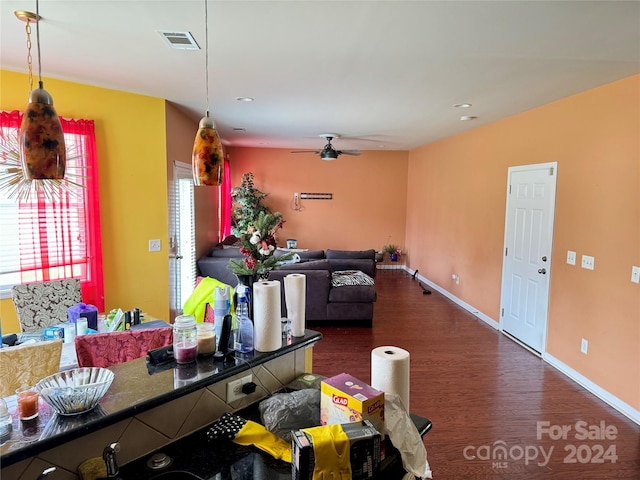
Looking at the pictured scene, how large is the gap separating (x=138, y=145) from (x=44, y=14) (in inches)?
72.8

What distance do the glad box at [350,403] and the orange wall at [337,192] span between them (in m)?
7.74

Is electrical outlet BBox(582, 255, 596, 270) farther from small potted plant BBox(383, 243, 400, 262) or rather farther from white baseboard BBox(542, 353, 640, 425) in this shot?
small potted plant BBox(383, 243, 400, 262)

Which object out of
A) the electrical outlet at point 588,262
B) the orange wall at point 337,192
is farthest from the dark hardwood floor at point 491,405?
the orange wall at point 337,192

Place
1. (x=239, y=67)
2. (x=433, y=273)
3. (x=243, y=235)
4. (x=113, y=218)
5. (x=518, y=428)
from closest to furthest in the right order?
1. (x=243, y=235)
2. (x=518, y=428)
3. (x=239, y=67)
4. (x=113, y=218)
5. (x=433, y=273)

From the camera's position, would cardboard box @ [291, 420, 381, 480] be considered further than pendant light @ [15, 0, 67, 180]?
No

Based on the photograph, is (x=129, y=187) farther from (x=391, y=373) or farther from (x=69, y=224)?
(x=391, y=373)

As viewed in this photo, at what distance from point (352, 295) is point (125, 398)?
13.6ft

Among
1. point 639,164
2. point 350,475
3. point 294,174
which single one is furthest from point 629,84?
point 294,174

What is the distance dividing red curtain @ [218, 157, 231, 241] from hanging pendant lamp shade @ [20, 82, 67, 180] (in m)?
6.58

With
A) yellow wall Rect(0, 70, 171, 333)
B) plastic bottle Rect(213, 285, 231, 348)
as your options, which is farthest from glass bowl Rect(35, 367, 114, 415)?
yellow wall Rect(0, 70, 171, 333)

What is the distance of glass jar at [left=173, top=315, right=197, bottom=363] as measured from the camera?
1.44 meters

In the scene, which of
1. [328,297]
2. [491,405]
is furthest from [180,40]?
[491,405]

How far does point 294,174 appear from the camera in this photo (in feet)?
29.6

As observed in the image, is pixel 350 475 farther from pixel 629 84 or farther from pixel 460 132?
pixel 460 132
